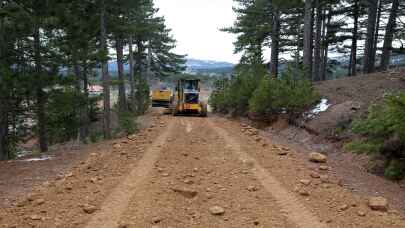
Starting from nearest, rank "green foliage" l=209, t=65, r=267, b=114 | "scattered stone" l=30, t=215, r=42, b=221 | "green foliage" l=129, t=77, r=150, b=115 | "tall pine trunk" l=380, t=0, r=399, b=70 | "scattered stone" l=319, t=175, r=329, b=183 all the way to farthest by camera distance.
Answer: "scattered stone" l=30, t=215, r=42, b=221 < "scattered stone" l=319, t=175, r=329, b=183 < "green foliage" l=209, t=65, r=267, b=114 < "tall pine trunk" l=380, t=0, r=399, b=70 < "green foliage" l=129, t=77, r=150, b=115

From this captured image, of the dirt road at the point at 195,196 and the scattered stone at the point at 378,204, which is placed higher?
the scattered stone at the point at 378,204

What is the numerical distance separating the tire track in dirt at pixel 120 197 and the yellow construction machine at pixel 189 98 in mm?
17469

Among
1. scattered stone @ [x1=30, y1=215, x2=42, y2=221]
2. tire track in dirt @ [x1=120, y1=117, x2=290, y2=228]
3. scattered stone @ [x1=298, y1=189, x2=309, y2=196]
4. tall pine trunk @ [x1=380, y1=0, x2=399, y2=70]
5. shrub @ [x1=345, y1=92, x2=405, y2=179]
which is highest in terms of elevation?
tall pine trunk @ [x1=380, y1=0, x2=399, y2=70]

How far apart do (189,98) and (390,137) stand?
20.1m

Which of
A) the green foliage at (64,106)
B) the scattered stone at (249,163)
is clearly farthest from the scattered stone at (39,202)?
the green foliage at (64,106)

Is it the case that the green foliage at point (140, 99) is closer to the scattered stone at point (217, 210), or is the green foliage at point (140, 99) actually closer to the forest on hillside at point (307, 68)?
the forest on hillside at point (307, 68)

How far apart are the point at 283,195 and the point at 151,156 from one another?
15.8ft

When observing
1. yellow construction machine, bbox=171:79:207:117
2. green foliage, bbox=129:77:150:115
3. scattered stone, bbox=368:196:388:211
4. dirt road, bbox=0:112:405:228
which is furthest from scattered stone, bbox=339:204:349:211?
green foliage, bbox=129:77:150:115

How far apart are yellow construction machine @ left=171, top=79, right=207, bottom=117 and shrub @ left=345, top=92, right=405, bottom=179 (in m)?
18.4

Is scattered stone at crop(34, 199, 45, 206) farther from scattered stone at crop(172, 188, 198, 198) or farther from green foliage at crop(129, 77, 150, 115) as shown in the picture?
green foliage at crop(129, 77, 150, 115)

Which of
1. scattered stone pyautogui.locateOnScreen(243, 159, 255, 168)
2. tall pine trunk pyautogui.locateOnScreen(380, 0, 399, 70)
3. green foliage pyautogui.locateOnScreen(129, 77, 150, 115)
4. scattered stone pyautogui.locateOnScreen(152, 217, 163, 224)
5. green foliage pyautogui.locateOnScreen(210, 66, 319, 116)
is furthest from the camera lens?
green foliage pyautogui.locateOnScreen(129, 77, 150, 115)

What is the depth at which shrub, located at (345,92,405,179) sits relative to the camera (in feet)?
27.4

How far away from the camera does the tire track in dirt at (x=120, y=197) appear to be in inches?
237

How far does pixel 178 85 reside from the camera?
28953mm
